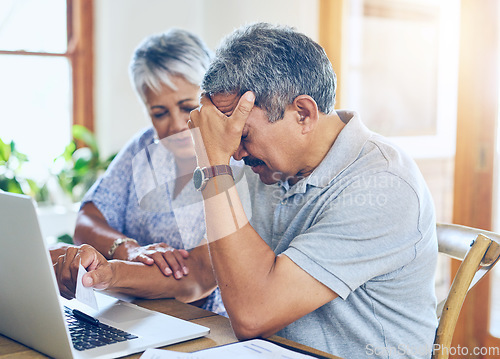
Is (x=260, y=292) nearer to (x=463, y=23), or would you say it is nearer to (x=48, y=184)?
(x=463, y=23)

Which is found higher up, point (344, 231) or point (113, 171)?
point (344, 231)

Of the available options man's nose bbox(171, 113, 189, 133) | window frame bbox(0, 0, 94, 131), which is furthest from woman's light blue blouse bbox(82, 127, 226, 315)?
window frame bbox(0, 0, 94, 131)

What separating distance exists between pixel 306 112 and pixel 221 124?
0.58 ft

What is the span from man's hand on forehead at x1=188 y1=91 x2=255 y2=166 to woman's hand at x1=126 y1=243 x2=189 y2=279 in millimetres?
354

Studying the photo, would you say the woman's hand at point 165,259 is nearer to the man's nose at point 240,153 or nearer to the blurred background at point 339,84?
the man's nose at point 240,153

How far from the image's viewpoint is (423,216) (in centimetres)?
118

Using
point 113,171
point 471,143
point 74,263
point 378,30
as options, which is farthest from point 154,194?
point 378,30

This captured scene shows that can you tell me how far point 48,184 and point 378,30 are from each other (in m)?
1.97

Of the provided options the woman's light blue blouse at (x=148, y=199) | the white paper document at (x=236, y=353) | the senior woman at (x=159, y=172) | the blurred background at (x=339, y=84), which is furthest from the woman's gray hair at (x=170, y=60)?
the blurred background at (x=339, y=84)

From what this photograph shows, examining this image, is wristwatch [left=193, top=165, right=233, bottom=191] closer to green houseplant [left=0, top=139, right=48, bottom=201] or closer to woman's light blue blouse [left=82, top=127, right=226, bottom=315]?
woman's light blue blouse [left=82, top=127, right=226, bottom=315]

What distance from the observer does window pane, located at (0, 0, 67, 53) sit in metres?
3.15

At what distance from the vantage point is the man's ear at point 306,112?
1.17 meters

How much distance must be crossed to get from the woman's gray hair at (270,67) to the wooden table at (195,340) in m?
0.43

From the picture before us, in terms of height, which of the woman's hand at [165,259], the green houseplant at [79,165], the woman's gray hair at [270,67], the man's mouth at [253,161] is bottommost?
the green houseplant at [79,165]
